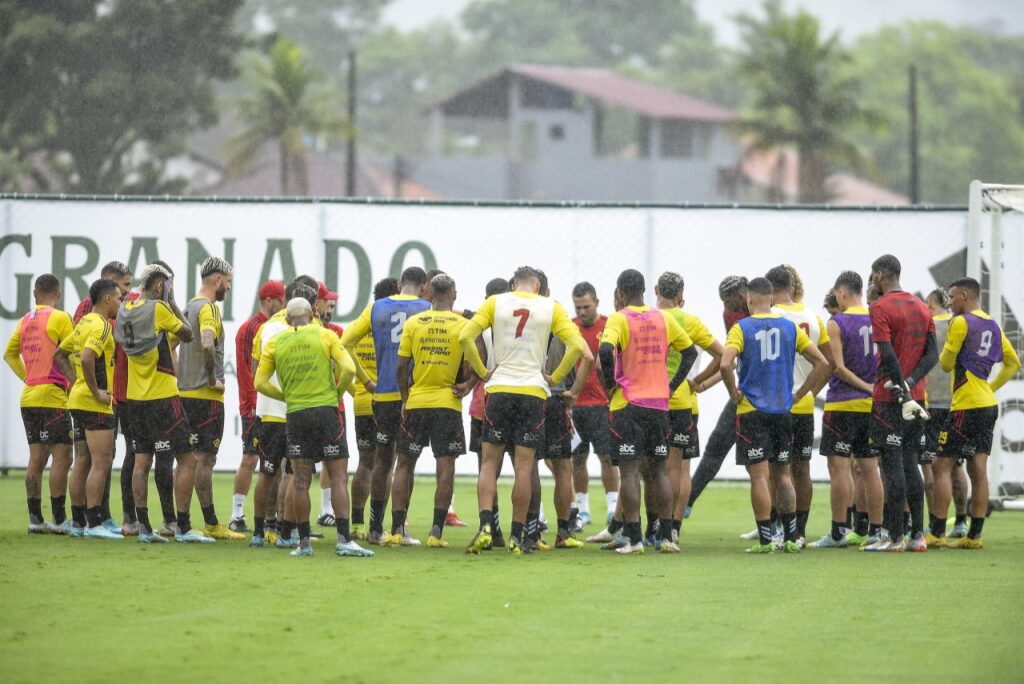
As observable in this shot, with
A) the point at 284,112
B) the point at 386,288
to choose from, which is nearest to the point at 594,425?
the point at 386,288

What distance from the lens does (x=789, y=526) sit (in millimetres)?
11281

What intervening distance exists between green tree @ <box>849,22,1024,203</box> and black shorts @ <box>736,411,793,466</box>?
77594 mm

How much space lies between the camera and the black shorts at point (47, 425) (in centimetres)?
1186

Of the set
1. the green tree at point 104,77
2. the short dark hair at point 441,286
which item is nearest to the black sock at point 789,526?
the short dark hair at point 441,286

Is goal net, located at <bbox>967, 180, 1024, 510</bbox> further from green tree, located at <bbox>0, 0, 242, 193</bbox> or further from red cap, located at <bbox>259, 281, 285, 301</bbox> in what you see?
green tree, located at <bbox>0, 0, 242, 193</bbox>

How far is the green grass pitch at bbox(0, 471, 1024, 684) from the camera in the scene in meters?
6.81

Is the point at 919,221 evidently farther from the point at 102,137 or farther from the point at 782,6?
the point at 782,6

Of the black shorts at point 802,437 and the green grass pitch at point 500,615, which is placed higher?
the black shorts at point 802,437

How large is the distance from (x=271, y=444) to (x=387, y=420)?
957 millimetres

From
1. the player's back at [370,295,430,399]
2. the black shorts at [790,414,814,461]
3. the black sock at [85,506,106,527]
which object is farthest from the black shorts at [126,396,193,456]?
the black shorts at [790,414,814,461]

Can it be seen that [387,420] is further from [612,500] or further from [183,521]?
[612,500]

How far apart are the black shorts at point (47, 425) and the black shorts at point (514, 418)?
349cm

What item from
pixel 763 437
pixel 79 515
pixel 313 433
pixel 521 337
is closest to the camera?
pixel 313 433

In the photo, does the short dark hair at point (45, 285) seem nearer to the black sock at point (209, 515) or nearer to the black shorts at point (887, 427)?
the black sock at point (209, 515)
